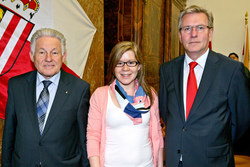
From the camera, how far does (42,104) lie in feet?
5.28

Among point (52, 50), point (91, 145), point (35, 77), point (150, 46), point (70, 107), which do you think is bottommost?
point (91, 145)

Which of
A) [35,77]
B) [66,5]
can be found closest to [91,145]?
[35,77]

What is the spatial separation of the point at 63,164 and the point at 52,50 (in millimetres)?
815

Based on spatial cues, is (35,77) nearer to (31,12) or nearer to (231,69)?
(31,12)

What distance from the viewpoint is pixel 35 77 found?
1.70 m

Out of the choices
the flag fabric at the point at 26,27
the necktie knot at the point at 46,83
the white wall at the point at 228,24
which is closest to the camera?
the necktie knot at the point at 46,83

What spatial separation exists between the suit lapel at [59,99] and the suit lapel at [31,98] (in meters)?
0.09

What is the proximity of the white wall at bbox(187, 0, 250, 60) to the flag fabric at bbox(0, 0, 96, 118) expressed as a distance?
5228 millimetres

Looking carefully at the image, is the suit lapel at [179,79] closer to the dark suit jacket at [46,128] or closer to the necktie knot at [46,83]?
the dark suit jacket at [46,128]

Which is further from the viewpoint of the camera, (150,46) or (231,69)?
(150,46)

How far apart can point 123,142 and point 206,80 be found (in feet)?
2.46

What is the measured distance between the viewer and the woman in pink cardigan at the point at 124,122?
5.47 ft

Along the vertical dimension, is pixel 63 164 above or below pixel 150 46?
below

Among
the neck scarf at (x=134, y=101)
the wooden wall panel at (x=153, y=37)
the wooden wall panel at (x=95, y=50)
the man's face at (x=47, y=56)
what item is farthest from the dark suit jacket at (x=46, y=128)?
the wooden wall panel at (x=153, y=37)
